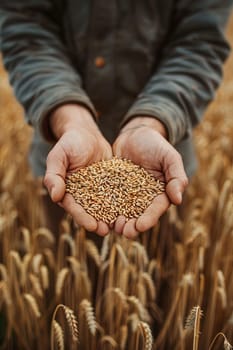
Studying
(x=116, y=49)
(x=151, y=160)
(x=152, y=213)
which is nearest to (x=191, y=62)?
Result: (x=116, y=49)

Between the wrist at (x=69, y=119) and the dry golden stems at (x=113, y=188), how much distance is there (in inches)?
3.3

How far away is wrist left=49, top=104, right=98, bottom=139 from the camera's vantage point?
1.02m

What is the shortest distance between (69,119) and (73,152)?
10 cm

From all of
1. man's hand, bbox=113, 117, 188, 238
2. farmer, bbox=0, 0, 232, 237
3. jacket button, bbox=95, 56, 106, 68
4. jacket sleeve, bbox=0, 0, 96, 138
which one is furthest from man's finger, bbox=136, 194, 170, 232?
jacket button, bbox=95, 56, 106, 68

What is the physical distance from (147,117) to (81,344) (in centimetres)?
51

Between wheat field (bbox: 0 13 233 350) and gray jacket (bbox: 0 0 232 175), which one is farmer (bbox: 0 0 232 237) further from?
wheat field (bbox: 0 13 233 350)

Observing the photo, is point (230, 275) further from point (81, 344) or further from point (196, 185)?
point (196, 185)

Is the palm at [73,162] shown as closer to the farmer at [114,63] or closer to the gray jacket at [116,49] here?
the farmer at [114,63]

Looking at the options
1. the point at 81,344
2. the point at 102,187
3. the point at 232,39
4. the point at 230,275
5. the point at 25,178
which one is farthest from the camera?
the point at 232,39

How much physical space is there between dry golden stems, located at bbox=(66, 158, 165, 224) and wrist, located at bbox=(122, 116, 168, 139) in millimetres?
73

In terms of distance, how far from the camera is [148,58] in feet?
3.94

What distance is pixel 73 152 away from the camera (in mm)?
958

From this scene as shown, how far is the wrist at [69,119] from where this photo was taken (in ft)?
3.35

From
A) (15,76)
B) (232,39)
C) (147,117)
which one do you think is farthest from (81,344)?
(232,39)
